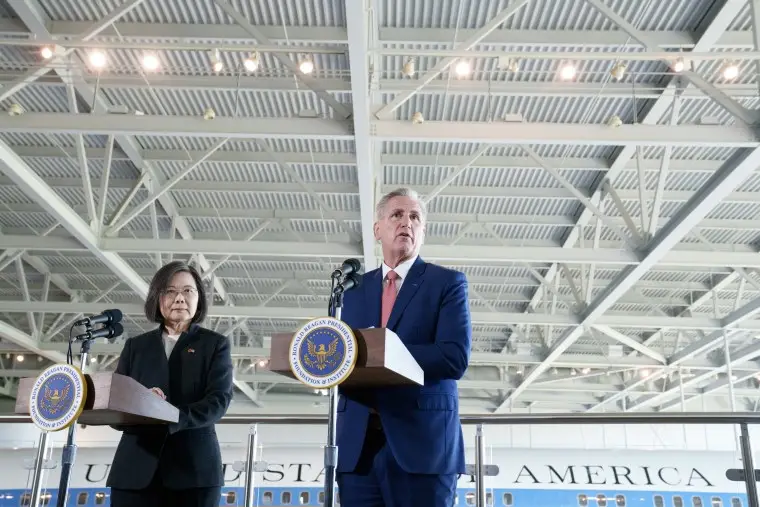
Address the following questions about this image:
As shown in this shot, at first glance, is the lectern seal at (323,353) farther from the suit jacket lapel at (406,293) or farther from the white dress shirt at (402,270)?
the white dress shirt at (402,270)

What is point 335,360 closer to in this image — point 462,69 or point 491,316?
point 462,69

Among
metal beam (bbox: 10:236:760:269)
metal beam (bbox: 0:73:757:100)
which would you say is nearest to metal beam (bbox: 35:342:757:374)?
metal beam (bbox: 10:236:760:269)

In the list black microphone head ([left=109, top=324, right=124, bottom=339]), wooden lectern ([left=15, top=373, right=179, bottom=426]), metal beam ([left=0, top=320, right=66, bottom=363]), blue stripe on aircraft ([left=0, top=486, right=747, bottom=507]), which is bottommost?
blue stripe on aircraft ([left=0, top=486, right=747, bottom=507])

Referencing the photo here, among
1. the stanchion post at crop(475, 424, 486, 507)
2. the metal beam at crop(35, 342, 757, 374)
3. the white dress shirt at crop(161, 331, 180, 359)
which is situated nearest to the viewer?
the white dress shirt at crop(161, 331, 180, 359)

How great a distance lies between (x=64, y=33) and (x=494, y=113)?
6372 mm

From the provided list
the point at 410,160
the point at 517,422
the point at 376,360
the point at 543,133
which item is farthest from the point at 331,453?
the point at 410,160

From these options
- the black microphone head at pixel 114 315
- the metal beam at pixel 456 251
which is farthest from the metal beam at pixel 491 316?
the black microphone head at pixel 114 315

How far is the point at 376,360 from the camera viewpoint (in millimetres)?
2127

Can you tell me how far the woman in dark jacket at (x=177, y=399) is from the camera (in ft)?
9.83

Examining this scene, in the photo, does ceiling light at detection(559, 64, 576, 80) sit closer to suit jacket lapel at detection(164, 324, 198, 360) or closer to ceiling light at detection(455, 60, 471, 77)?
ceiling light at detection(455, 60, 471, 77)

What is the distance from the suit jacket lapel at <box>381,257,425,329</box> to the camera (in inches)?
107

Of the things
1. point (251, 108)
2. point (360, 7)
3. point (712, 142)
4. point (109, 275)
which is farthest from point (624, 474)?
point (109, 275)

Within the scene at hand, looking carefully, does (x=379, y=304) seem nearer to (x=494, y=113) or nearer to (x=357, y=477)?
(x=357, y=477)

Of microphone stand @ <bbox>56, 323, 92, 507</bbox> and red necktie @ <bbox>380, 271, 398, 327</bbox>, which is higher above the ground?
red necktie @ <bbox>380, 271, 398, 327</bbox>
